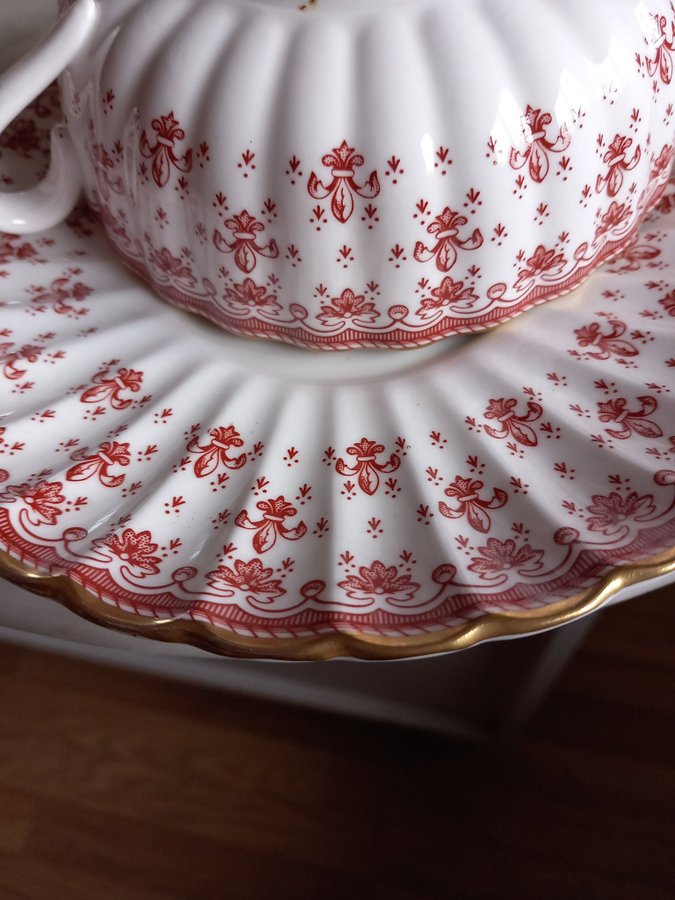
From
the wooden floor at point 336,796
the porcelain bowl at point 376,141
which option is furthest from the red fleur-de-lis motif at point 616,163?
the wooden floor at point 336,796

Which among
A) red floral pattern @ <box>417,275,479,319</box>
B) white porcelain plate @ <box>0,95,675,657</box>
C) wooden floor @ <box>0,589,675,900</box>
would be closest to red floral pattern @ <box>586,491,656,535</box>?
white porcelain plate @ <box>0,95,675,657</box>

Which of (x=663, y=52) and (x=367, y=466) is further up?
(x=663, y=52)

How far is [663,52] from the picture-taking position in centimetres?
36

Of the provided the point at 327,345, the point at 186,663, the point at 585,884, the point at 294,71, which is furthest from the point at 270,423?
the point at 585,884

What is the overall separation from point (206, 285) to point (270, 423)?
0.07m

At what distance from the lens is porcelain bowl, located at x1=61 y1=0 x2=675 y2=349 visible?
322 mm

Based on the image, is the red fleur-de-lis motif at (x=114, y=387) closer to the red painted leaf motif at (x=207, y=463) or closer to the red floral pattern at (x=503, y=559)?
the red painted leaf motif at (x=207, y=463)

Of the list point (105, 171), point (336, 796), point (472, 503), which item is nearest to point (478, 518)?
point (472, 503)

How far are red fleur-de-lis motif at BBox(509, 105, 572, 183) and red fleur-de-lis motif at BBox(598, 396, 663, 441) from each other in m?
0.10

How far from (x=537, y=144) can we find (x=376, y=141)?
7cm

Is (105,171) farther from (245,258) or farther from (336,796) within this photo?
(336,796)

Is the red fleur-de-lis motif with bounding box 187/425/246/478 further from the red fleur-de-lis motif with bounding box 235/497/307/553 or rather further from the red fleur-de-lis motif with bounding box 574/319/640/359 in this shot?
the red fleur-de-lis motif with bounding box 574/319/640/359

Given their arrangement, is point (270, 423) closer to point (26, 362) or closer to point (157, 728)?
point (26, 362)

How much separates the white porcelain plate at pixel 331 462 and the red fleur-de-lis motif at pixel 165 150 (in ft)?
0.31
